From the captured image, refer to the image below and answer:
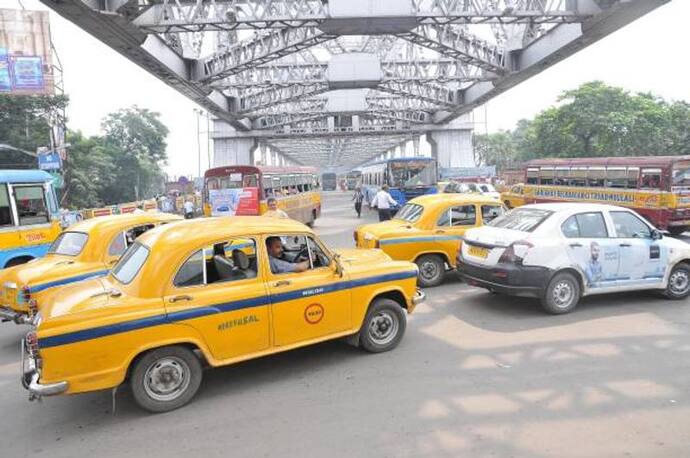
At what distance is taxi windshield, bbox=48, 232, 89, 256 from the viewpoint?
6965mm

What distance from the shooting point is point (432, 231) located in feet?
29.1

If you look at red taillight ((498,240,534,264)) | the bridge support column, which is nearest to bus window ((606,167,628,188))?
red taillight ((498,240,534,264))

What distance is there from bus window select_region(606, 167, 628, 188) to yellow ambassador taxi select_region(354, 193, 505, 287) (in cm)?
908

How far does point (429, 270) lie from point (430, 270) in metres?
0.02

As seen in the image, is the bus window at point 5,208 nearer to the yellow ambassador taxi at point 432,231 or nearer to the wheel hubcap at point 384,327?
the yellow ambassador taxi at point 432,231

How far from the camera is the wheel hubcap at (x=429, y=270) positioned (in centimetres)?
895

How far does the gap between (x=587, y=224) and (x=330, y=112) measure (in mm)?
31836

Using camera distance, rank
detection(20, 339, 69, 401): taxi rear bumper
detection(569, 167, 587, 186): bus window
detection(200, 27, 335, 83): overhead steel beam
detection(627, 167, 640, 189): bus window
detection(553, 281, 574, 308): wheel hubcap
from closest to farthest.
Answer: detection(20, 339, 69, 401): taxi rear bumper < detection(553, 281, 574, 308): wheel hubcap < detection(627, 167, 640, 189): bus window < detection(200, 27, 335, 83): overhead steel beam < detection(569, 167, 587, 186): bus window

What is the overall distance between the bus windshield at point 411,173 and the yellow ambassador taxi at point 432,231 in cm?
1455

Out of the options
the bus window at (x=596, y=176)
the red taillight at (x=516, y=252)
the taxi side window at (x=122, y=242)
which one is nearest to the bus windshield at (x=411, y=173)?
the bus window at (x=596, y=176)

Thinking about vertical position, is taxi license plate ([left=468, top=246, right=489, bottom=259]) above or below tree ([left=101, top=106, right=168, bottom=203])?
below

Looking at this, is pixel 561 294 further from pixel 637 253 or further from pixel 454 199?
pixel 454 199

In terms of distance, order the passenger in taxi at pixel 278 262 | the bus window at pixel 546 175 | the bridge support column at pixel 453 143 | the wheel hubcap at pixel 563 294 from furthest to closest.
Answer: the bridge support column at pixel 453 143
the bus window at pixel 546 175
the wheel hubcap at pixel 563 294
the passenger in taxi at pixel 278 262

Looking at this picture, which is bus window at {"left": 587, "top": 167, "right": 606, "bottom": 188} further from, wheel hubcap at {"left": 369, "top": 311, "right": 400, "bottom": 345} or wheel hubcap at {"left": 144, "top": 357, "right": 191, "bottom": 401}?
wheel hubcap at {"left": 144, "top": 357, "right": 191, "bottom": 401}
